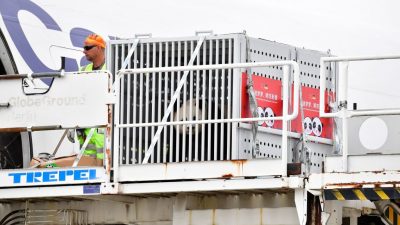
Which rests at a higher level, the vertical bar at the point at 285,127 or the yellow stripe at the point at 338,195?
the vertical bar at the point at 285,127

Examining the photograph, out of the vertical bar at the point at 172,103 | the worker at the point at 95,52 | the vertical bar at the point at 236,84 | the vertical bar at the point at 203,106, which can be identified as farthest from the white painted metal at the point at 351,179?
the worker at the point at 95,52

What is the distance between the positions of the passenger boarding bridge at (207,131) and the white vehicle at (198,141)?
10 mm

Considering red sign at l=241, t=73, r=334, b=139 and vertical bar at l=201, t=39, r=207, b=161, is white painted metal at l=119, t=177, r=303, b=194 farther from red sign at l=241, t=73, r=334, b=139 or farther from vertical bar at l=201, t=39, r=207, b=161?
red sign at l=241, t=73, r=334, b=139

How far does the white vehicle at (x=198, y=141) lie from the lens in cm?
905

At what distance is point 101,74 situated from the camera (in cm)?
958

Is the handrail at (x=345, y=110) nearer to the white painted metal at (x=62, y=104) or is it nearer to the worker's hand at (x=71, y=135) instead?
the white painted metal at (x=62, y=104)

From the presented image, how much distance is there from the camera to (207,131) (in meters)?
9.88

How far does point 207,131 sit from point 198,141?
0.10 meters

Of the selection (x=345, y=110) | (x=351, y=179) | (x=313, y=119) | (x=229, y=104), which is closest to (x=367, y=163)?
(x=351, y=179)

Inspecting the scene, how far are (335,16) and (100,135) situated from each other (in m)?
4.78

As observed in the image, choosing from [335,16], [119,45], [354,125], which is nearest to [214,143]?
[119,45]

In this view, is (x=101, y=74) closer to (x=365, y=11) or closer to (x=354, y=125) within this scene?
(x=354, y=125)

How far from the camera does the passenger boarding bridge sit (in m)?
9.02

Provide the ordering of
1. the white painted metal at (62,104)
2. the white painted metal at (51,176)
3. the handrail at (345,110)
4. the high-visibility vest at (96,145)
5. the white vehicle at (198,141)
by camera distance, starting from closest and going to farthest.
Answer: the handrail at (345,110) < the white vehicle at (198,141) < the white painted metal at (51,176) < the white painted metal at (62,104) < the high-visibility vest at (96,145)
